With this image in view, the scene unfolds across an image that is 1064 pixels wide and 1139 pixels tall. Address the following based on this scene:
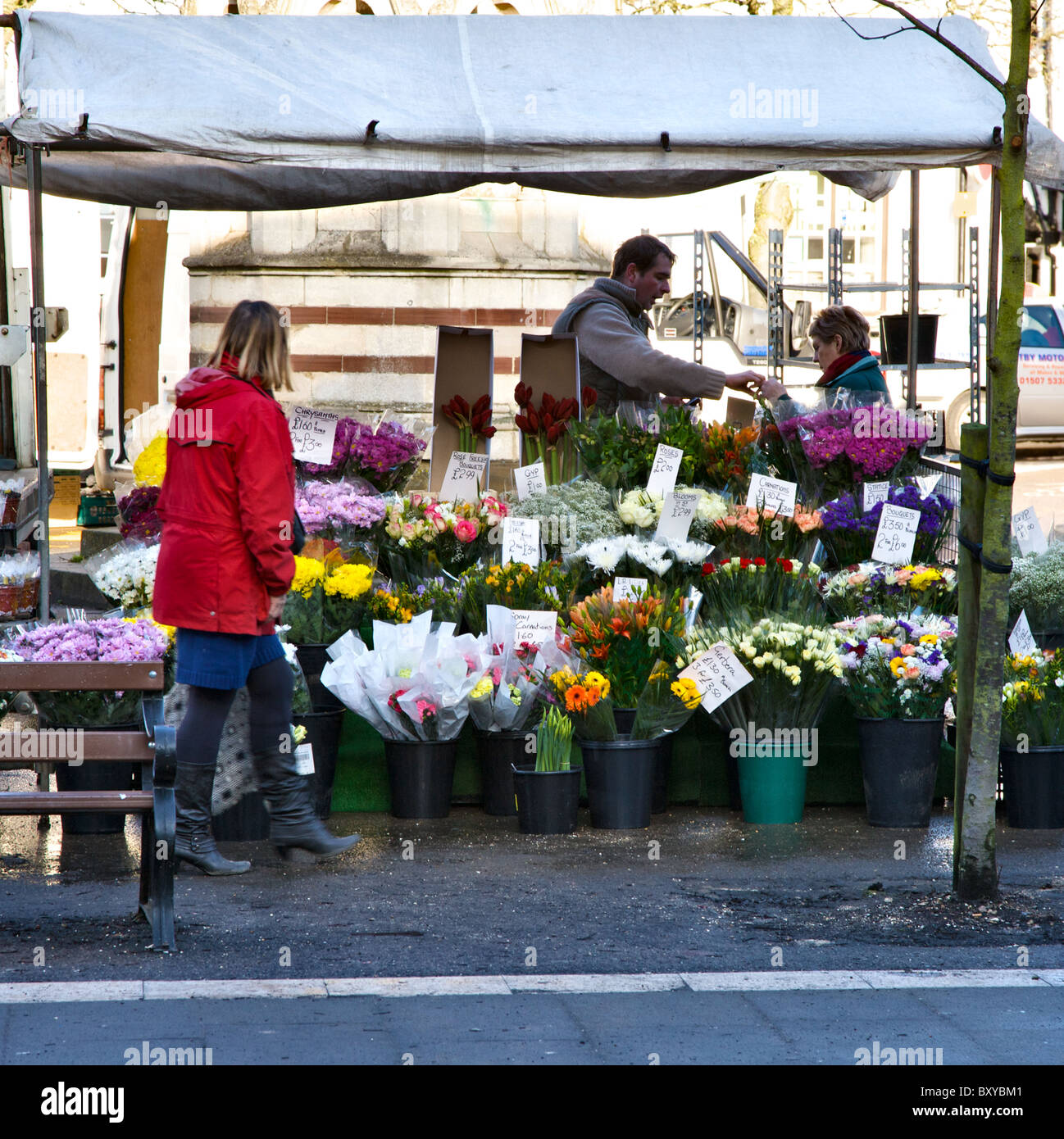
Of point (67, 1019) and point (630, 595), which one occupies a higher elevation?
point (630, 595)

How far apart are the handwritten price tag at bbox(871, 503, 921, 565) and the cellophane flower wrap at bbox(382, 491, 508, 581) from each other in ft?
5.00

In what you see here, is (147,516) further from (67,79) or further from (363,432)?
(67,79)

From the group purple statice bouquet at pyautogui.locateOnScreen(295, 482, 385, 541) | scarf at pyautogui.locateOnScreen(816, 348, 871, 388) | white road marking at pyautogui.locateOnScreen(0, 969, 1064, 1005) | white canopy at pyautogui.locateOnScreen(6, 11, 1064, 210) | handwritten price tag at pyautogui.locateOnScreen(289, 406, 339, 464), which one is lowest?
white road marking at pyautogui.locateOnScreen(0, 969, 1064, 1005)

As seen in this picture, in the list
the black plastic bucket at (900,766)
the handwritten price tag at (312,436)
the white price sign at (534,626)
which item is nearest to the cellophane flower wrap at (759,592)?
the black plastic bucket at (900,766)

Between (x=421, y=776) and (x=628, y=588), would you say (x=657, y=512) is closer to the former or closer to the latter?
(x=628, y=588)

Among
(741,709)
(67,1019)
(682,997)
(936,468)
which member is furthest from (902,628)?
(67,1019)

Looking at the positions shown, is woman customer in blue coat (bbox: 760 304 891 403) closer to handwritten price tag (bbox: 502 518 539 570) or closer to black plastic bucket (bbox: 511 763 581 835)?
handwritten price tag (bbox: 502 518 539 570)

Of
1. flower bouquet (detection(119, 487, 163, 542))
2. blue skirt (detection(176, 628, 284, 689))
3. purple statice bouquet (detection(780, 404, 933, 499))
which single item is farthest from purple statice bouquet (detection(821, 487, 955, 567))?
flower bouquet (detection(119, 487, 163, 542))

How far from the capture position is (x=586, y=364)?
7590 millimetres

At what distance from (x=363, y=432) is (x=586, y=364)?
4.21ft

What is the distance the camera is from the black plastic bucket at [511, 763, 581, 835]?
18.6 ft

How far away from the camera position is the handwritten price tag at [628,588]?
19.5ft

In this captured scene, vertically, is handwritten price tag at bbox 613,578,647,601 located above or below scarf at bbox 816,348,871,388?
below

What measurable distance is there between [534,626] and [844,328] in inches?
95.4
